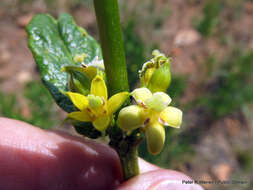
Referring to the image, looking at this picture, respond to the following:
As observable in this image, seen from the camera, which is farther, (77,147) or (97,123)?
(77,147)

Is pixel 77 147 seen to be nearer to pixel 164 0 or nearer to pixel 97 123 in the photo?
pixel 97 123

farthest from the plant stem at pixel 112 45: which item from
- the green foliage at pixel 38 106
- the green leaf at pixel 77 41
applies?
the green foliage at pixel 38 106

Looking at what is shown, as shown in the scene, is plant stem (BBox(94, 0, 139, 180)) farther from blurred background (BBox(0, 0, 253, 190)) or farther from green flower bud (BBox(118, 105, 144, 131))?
blurred background (BBox(0, 0, 253, 190))

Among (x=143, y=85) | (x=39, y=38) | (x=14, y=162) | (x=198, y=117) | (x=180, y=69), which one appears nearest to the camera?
(x=143, y=85)

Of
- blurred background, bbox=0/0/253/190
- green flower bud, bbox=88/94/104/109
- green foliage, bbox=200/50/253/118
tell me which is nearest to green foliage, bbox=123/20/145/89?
blurred background, bbox=0/0/253/190

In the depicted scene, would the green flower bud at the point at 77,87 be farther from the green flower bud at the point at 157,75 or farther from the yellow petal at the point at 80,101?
the green flower bud at the point at 157,75

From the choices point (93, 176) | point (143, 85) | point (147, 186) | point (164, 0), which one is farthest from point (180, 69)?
point (143, 85)
